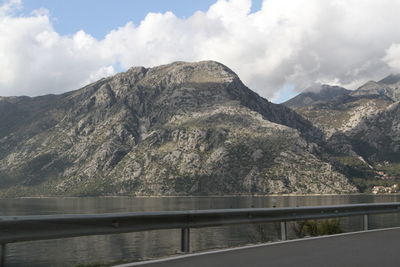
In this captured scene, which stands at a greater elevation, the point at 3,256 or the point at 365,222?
the point at 3,256

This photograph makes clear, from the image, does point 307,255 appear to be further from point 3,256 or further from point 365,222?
point 365,222

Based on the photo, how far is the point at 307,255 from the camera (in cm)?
959

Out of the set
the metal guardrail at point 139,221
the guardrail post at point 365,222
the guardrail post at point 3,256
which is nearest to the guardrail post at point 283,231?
the metal guardrail at point 139,221

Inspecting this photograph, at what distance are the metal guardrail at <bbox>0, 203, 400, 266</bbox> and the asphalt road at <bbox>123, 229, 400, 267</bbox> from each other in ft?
3.50

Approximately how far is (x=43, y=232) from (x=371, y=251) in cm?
676

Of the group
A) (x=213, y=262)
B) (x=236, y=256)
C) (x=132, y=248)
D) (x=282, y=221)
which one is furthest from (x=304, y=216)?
(x=132, y=248)

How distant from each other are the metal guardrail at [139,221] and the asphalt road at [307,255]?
107 centimetres

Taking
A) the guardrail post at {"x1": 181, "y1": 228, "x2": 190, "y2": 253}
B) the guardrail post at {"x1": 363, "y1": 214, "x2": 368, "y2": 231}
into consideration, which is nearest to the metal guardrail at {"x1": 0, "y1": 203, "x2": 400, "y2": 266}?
the guardrail post at {"x1": 181, "y1": 228, "x2": 190, "y2": 253}

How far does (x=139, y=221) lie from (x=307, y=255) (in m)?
3.61

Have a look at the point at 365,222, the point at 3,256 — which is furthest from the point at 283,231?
the point at 3,256

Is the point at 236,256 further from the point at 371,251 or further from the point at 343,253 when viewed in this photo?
the point at 371,251

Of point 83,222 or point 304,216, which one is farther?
point 304,216

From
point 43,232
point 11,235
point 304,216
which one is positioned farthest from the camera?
point 304,216

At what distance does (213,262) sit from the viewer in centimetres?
873
